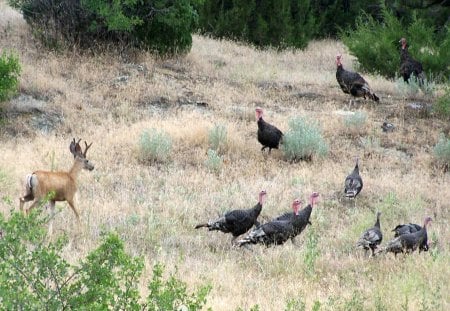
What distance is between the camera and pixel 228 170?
12.7 metres

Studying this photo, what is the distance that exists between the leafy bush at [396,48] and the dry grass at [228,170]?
1024 mm

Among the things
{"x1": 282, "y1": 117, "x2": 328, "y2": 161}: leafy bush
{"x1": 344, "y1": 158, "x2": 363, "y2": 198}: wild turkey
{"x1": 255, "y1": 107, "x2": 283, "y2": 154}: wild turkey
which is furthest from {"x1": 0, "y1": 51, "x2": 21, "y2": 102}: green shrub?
{"x1": 344, "y1": 158, "x2": 363, "y2": 198}: wild turkey

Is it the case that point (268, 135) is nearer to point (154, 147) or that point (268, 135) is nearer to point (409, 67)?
point (154, 147)

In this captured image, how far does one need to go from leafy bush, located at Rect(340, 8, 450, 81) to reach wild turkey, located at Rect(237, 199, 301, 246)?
13.5 meters

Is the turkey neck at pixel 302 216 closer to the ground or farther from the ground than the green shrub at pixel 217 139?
farther from the ground

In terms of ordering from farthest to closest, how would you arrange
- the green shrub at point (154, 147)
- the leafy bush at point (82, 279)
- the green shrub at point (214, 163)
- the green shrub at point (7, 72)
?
the green shrub at point (7, 72), the green shrub at point (154, 147), the green shrub at point (214, 163), the leafy bush at point (82, 279)

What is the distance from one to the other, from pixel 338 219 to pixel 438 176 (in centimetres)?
342

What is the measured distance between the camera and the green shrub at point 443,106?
637 inches

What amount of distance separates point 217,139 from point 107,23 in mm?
6307

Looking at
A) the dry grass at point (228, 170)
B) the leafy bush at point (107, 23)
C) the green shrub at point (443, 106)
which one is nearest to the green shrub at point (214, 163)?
the dry grass at point (228, 170)

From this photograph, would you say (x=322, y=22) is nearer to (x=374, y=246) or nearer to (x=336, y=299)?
(x=374, y=246)

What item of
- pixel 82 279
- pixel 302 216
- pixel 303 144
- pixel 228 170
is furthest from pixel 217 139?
pixel 82 279

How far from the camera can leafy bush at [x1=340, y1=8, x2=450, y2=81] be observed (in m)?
21.7

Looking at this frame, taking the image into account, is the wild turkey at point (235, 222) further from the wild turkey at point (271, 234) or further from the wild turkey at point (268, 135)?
the wild turkey at point (268, 135)
